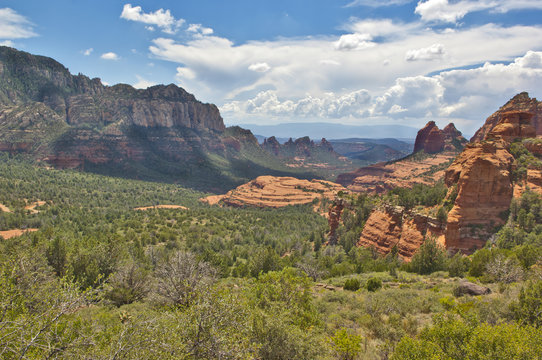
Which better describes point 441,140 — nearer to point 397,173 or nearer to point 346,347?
point 397,173

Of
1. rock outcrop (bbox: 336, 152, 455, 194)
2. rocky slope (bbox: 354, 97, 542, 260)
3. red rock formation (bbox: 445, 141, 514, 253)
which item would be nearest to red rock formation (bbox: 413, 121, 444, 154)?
rock outcrop (bbox: 336, 152, 455, 194)

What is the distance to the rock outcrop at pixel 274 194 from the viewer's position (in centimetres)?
12975

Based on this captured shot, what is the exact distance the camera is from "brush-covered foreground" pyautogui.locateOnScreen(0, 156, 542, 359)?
10258 mm

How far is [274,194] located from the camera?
13888cm

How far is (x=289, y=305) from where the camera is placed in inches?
671

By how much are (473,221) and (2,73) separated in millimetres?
258850

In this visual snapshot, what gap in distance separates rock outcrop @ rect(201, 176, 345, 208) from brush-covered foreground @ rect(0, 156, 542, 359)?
5352 centimetres

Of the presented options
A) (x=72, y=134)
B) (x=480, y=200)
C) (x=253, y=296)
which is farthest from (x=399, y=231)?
(x=72, y=134)

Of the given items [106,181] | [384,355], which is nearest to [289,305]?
[384,355]

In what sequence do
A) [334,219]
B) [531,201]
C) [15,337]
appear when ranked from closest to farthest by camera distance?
[15,337] → [531,201] → [334,219]

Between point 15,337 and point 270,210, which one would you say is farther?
point 270,210

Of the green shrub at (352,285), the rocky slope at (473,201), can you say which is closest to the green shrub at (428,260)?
the rocky slope at (473,201)

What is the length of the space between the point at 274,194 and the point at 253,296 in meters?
120

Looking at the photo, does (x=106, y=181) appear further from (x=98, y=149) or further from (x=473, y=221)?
(x=473, y=221)
